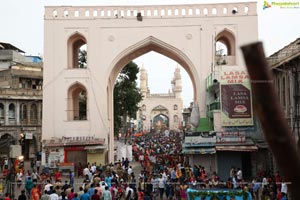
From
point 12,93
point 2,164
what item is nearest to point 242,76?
point 2,164

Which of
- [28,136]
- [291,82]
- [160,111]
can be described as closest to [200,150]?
[291,82]

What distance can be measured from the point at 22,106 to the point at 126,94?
23.1 feet

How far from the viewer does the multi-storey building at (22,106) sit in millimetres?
27422

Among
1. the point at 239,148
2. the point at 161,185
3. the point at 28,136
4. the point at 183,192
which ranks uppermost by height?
the point at 28,136

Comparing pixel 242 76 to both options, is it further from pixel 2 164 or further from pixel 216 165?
pixel 2 164

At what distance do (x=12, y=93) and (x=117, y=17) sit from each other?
35.4ft

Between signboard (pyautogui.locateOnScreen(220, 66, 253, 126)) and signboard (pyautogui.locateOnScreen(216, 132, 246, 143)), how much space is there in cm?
63

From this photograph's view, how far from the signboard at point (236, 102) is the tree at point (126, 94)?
12.4 metres

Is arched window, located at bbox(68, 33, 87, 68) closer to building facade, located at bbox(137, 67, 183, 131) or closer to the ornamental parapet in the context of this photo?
the ornamental parapet

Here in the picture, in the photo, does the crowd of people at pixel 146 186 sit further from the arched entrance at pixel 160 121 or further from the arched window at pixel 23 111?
the arched entrance at pixel 160 121

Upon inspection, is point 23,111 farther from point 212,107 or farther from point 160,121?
point 160,121

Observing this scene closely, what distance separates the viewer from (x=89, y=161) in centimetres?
2030

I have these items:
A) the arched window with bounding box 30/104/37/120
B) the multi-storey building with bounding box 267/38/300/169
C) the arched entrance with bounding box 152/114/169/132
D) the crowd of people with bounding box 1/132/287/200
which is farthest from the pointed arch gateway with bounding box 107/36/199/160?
the arched entrance with bounding box 152/114/169/132

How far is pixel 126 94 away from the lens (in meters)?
29.2
